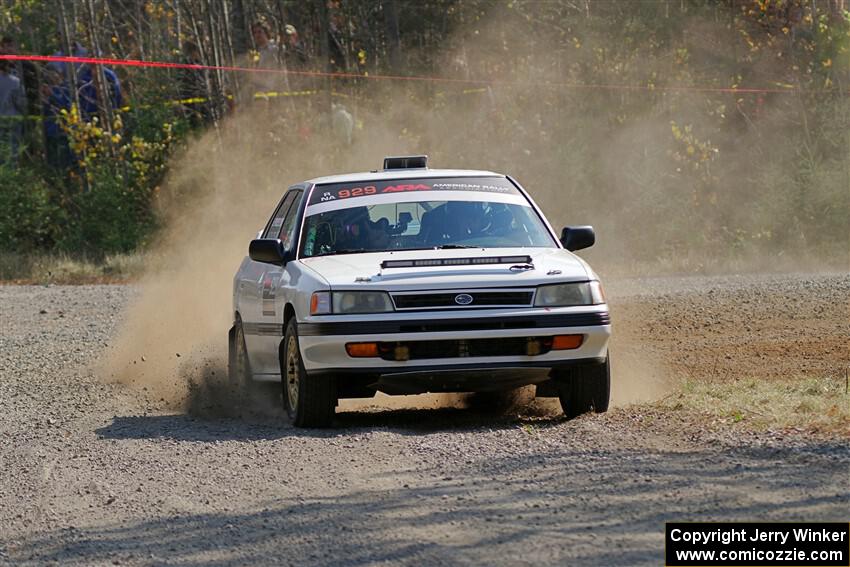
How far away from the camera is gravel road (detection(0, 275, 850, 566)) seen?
553 centimetres

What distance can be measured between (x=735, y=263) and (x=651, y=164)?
3.76 metres

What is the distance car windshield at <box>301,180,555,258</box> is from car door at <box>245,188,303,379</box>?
0.23m

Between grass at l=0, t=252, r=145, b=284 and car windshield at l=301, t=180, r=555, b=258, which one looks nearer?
car windshield at l=301, t=180, r=555, b=258

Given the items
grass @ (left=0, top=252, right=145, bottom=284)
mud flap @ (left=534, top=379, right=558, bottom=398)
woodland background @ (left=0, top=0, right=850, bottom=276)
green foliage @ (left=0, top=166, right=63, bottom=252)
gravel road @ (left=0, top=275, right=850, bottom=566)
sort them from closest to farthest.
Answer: gravel road @ (left=0, top=275, right=850, bottom=566), mud flap @ (left=534, top=379, right=558, bottom=398), grass @ (left=0, top=252, right=145, bottom=284), woodland background @ (left=0, top=0, right=850, bottom=276), green foliage @ (left=0, top=166, right=63, bottom=252)

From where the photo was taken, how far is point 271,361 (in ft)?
31.8

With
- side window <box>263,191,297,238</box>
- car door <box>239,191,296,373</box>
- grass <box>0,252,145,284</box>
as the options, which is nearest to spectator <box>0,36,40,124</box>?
grass <box>0,252,145,284</box>

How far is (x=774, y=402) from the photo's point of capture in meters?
8.66

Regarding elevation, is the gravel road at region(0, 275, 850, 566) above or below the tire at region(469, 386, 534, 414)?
above

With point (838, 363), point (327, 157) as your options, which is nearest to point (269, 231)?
point (838, 363)

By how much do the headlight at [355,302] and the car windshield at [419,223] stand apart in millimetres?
1006

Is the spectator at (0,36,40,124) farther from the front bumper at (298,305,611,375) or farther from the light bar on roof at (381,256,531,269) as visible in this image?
the front bumper at (298,305,611,375)

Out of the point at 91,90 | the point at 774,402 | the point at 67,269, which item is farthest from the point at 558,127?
the point at 774,402

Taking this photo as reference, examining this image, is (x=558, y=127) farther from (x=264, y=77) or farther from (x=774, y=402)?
(x=774, y=402)

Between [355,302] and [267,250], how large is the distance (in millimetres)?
1197
